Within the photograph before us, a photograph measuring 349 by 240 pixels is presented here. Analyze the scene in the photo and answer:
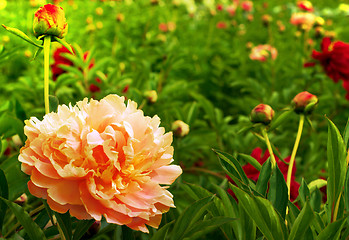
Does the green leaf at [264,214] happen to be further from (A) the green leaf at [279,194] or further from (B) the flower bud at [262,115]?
(B) the flower bud at [262,115]

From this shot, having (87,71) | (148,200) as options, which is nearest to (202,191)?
(148,200)

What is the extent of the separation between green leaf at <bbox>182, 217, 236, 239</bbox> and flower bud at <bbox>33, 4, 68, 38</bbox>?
23 centimetres

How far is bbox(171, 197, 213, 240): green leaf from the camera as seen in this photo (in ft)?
1.20

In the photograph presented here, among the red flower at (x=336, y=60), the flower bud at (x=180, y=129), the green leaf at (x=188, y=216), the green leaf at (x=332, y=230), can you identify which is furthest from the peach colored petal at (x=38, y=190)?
the red flower at (x=336, y=60)

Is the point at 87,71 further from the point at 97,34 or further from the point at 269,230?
the point at 97,34

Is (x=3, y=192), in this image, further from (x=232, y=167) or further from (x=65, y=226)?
(x=232, y=167)

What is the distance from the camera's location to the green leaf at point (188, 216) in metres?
0.36

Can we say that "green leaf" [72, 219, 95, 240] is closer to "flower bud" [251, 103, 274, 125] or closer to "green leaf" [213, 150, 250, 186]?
"green leaf" [213, 150, 250, 186]

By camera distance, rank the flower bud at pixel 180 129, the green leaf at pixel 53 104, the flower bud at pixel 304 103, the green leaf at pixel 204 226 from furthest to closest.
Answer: the flower bud at pixel 180 129 → the flower bud at pixel 304 103 → the green leaf at pixel 53 104 → the green leaf at pixel 204 226

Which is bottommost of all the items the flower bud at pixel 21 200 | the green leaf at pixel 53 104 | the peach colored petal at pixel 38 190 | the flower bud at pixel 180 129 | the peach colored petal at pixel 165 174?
the flower bud at pixel 180 129

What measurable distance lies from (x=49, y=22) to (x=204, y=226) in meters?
0.24

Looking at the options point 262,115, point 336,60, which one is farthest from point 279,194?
point 336,60

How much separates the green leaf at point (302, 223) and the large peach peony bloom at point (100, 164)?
0.11 meters

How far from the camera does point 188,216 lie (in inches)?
14.6
